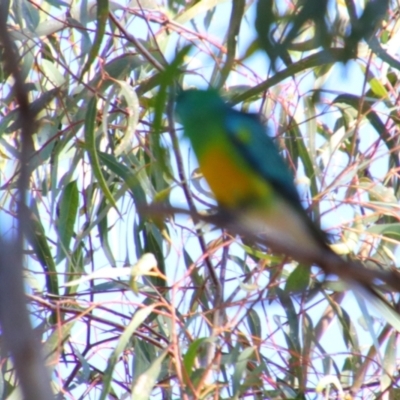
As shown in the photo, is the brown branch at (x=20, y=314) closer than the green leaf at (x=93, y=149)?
Yes

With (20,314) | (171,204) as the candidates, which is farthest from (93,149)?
(20,314)

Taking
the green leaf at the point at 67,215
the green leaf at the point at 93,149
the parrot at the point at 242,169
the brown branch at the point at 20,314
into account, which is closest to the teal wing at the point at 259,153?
the parrot at the point at 242,169

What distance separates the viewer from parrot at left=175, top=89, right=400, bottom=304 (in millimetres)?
1934

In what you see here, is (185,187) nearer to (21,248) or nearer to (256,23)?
(256,23)

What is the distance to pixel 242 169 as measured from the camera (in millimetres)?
1969

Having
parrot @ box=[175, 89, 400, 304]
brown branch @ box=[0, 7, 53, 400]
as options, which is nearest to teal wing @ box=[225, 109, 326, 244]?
parrot @ box=[175, 89, 400, 304]

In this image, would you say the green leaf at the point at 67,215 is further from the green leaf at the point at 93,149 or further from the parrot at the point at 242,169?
the parrot at the point at 242,169

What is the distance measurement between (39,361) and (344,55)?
2.01ft

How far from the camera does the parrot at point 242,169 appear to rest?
1.93m

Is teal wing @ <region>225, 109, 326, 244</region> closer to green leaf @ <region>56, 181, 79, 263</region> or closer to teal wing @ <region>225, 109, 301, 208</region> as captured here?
teal wing @ <region>225, 109, 301, 208</region>

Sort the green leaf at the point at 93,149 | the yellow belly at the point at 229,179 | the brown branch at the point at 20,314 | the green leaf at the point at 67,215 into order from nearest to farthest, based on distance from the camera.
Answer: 1. the brown branch at the point at 20,314
2. the yellow belly at the point at 229,179
3. the green leaf at the point at 93,149
4. the green leaf at the point at 67,215

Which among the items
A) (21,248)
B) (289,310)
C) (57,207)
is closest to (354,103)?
(289,310)

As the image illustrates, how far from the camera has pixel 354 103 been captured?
2430mm

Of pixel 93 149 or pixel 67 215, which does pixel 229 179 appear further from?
pixel 67 215
